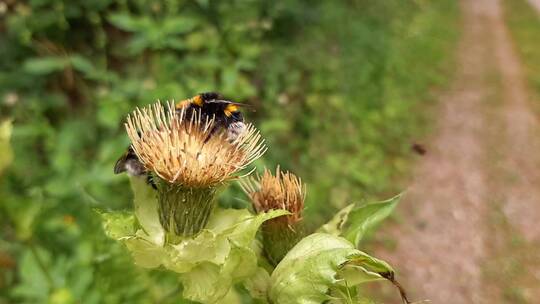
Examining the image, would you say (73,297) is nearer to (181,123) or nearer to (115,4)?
(181,123)

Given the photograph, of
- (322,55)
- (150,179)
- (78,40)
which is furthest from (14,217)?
(322,55)

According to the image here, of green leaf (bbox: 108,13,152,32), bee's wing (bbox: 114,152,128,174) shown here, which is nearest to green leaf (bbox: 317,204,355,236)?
bee's wing (bbox: 114,152,128,174)

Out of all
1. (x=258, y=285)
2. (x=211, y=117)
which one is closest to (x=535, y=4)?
(x=211, y=117)

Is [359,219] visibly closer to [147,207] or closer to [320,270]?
[320,270]

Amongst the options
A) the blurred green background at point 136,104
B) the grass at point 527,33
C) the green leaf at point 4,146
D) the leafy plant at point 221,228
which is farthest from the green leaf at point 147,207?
the grass at point 527,33

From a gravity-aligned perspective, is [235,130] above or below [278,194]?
above

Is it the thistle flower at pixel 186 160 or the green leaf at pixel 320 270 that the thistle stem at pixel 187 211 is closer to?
the thistle flower at pixel 186 160

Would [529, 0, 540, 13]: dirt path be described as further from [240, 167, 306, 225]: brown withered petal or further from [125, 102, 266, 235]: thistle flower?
[125, 102, 266, 235]: thistle flower
